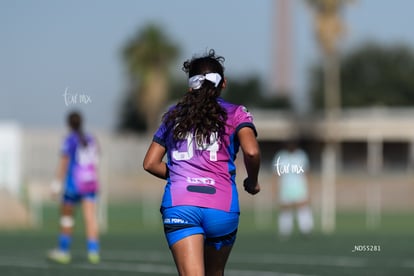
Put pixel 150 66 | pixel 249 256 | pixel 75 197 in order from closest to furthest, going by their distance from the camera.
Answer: pixel 75 197 < pixel 249 256 < pixel 150 66

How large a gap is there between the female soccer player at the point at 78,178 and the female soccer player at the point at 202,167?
7697 mm

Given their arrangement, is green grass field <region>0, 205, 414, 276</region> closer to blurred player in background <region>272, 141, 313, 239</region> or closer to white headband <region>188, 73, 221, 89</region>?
blurred player in background <region>272, 141, 313, 239</region>

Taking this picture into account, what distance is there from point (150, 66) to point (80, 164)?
62209 millimetres

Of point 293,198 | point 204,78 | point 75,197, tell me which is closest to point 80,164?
point 75,197

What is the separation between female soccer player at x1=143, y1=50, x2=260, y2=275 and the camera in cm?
711

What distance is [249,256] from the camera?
55.5 ft

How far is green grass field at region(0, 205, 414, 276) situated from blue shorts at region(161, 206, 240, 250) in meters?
6.28

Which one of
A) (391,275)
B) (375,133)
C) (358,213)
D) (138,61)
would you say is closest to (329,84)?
(375,133)

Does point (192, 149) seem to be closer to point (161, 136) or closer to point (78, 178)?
point (161, 136)

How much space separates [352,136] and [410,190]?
56.6 feet

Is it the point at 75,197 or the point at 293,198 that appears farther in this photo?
the point at 293,198

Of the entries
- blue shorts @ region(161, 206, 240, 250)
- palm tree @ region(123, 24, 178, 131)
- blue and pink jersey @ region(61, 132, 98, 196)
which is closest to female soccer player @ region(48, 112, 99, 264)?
blue and pink jersey @ region(61, 132, 98, 196)

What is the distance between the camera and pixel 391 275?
13156 millimetres

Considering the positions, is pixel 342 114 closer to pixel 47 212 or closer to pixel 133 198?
pixel 133 198
